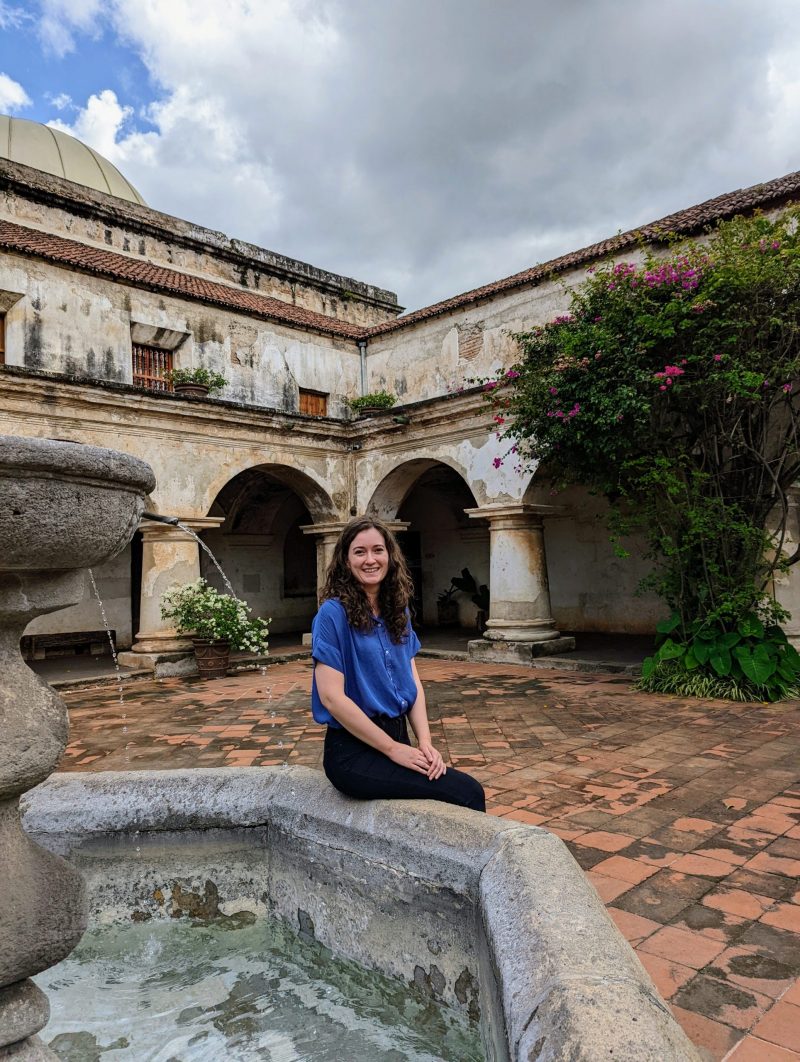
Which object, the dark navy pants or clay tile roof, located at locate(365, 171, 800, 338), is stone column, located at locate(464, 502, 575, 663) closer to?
clay tile roof, located at locate(365, 171, 800, 338)

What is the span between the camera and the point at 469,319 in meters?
14.6

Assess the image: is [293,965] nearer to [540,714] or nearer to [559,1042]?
[559,1042]

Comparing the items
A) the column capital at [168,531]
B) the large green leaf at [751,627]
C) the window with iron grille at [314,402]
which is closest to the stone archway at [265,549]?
the window with iron grille at [314,402]

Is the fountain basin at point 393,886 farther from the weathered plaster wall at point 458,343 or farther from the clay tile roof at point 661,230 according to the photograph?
the weathered plaster wall at point 458,343

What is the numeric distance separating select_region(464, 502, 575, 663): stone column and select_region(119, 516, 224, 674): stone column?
14.9 ft

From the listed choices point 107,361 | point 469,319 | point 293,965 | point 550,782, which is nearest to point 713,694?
point 550,782

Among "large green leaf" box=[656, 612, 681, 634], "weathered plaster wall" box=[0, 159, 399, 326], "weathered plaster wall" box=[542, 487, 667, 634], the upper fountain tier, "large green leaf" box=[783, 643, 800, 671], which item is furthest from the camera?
"weathered plaster wall" box=[0, 159, 399, 326]

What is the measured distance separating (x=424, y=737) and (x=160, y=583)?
8928 mm

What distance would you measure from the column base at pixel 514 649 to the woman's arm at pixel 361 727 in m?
8.22

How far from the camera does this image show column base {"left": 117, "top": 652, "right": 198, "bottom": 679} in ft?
34.1

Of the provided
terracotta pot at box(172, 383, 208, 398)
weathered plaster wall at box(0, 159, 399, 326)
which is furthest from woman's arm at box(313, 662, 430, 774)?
weathered plaster wall at box(0, 159, 399, 326)

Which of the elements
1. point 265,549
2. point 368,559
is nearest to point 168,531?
point 265,549

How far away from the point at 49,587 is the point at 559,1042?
1478 millimetres

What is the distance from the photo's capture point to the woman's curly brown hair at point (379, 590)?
2680 millimetres
